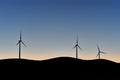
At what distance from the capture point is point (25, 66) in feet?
250

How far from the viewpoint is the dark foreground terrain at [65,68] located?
248ft

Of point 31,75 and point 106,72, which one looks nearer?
point 31,75

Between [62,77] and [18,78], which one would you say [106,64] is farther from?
[18,78]

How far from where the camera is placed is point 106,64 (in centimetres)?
8325

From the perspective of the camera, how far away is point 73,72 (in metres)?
79.8

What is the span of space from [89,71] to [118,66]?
342 inches

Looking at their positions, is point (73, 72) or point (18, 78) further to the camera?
point (73, 72)

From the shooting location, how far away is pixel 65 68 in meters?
79.2

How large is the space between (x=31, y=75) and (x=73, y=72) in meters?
11.3

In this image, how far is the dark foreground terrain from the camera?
75.5 meters

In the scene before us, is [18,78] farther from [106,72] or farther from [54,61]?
[106,72]

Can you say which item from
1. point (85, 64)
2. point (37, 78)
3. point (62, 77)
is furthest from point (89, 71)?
point (37, 78)

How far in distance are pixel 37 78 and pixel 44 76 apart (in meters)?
2.13

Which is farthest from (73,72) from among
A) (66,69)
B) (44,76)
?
(44,76)
